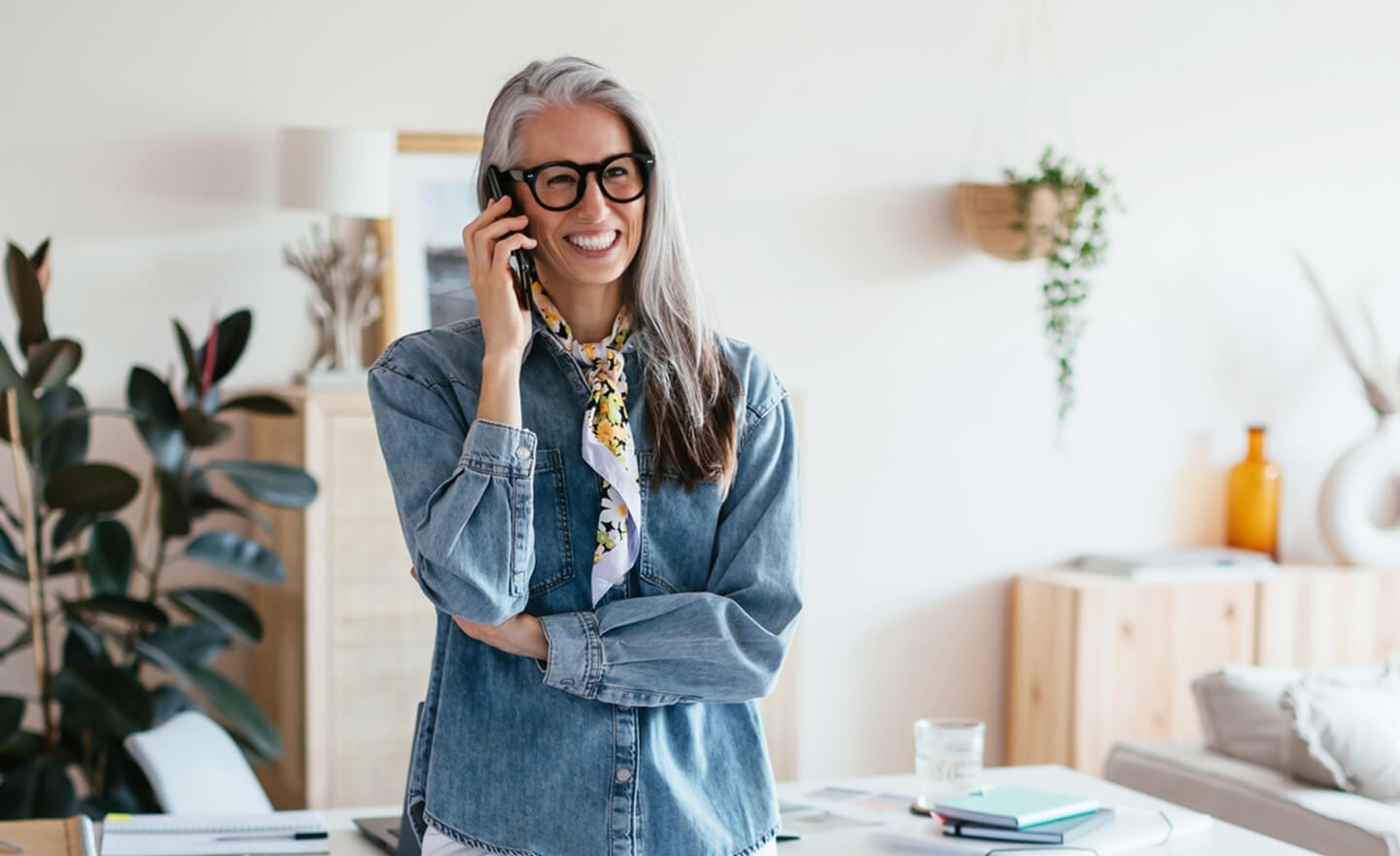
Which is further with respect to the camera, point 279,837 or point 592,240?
point 279,837

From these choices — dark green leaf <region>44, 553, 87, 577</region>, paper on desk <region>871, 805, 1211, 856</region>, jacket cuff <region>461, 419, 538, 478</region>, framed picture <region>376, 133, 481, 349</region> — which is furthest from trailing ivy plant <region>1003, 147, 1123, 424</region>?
jacket cuff <region>461, 419, 538, 478</region>

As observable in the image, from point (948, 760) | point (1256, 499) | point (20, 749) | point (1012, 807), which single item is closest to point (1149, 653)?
point (1256, 499)

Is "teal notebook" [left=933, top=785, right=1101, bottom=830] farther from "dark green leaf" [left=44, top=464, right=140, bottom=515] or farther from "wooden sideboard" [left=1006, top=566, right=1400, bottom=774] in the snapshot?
"wooden sideboard" [left=1006, top=566, right=1400, bottom=774]

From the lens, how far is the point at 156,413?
328 cm

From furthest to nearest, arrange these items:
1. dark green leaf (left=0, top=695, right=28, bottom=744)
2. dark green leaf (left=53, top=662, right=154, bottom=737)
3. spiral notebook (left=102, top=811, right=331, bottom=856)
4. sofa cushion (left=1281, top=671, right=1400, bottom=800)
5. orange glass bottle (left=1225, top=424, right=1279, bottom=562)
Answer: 1. orange glass bottle (left=1225, top=424, right=1279, bottom=562)
2. dark green leaf (left=0, top=695, right=28, bottom=744)
3. dark green leaf (left=53, top=662, right=154, bottom=737)
4. sofa cushion (left=1281, top=671, right=1400, bottom=800)
5. spiral notebook (left=102, top=811, right=331, bottom=856)

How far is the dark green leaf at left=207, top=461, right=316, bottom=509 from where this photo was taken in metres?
3.25

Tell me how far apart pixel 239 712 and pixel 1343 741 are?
2236 millimetres

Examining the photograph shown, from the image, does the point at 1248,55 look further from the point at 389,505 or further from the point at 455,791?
the point at 455,791

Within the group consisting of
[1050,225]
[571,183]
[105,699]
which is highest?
[1050,225]

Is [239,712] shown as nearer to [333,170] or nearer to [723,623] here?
[333,170]

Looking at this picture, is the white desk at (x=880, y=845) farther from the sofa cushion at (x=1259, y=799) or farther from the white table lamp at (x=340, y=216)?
the white table lamp at (x=340, y=216)

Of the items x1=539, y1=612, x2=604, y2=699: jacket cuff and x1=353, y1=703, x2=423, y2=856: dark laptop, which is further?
x1=353, y1=703, x2=423, y2=856: dark laptop

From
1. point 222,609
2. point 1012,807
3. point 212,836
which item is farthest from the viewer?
point 222,609

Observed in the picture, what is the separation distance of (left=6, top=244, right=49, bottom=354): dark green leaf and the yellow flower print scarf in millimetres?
1814
